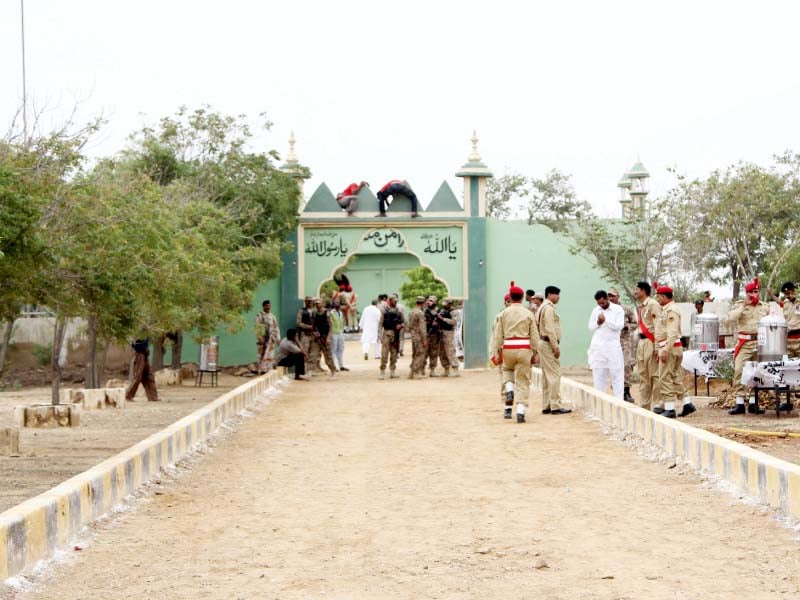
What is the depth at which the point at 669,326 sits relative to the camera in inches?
595

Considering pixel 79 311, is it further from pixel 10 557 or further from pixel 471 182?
pixel 471 182

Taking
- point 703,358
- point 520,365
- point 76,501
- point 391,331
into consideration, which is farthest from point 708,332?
point 76,501

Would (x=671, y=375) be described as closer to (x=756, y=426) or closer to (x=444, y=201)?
(x=756, y=426)

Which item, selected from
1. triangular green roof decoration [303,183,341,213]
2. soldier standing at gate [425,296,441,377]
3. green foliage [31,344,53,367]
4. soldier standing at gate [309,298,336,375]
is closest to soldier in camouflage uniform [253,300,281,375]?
soldier standing at gate [309,298,336,375]

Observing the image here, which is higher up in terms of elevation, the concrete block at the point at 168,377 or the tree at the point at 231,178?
the tree at the point at 231,178

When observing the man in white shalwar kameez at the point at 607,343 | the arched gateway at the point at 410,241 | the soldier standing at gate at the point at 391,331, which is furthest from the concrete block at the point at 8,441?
the arched gateway at the point at 410,241

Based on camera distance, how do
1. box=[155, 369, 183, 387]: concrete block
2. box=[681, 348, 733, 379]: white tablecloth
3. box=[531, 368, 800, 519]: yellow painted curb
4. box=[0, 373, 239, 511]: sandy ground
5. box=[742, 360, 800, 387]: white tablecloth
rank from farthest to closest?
box=[155, 369, 183, 387]: concrete block
box=[681, 348, 733, 379]: white tablecloth
box=[742, 360, 800, 387]: white tablecloth
box=[0, 373, 239, 511]: sandy ground
box=[531, 368, 800, 519]: yellow painted curb

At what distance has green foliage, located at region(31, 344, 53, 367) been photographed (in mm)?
32094

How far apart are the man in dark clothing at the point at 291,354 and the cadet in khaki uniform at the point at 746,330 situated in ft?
39.6

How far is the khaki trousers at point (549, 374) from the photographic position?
16500 millimetres

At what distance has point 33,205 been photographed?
11078mm

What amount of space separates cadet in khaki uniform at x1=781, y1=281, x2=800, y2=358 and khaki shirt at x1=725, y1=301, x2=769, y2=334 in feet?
1.40

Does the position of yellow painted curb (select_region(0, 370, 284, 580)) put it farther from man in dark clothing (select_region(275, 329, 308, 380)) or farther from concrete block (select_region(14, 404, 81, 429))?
man in dark clothing (select_region(275, 329, 308, 380))

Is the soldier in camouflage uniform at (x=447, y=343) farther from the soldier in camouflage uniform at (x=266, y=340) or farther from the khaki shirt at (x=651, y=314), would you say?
the khaki shirt at (x=651, y=314)
